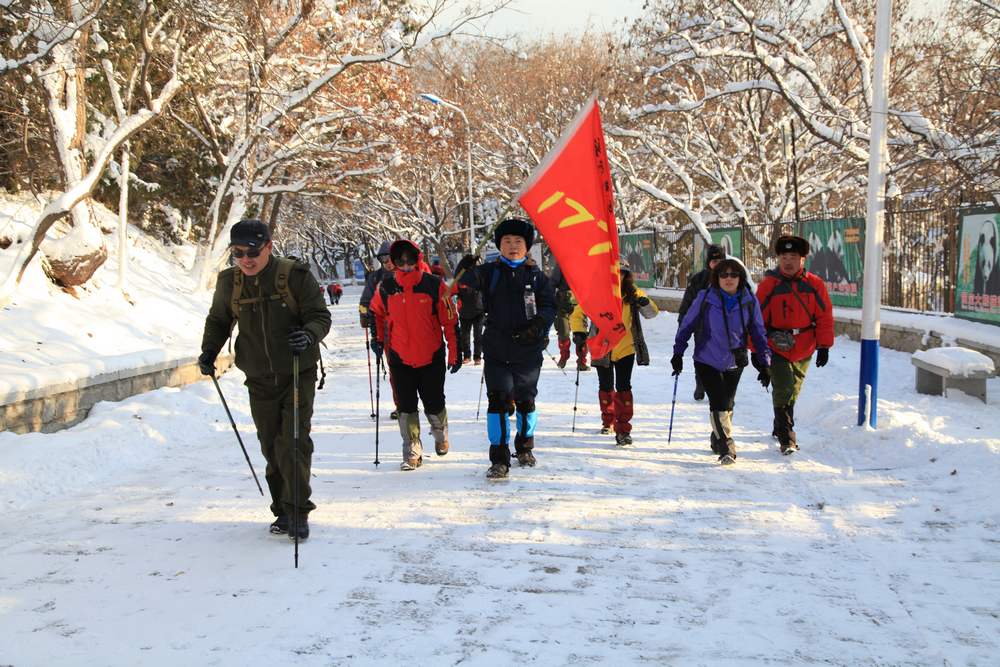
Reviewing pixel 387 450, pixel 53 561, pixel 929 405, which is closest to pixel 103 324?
pixel 387 450

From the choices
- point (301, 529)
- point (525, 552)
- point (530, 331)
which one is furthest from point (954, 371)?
point (301, 529)

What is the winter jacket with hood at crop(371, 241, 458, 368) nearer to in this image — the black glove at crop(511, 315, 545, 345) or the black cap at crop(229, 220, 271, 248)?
the black glove at crop(511, 315, 545, 345)

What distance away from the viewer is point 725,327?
646cm

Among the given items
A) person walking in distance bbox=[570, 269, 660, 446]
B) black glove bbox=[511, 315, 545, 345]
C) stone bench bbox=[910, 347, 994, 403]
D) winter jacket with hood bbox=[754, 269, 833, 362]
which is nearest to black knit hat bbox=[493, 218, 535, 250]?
black glove bbox=[511, 315, 545, 345]

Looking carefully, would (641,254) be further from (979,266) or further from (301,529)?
(301,529)

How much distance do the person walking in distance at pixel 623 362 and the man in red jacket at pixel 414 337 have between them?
1.45 m

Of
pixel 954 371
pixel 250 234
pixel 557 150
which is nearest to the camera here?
pixel 250 234

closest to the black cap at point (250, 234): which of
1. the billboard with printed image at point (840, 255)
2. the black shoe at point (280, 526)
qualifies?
the black shoe at point (280, 526)

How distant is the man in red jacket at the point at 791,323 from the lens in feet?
22.1

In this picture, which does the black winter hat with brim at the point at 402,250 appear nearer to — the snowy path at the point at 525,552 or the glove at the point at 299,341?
the snowy path at the point at 525,552

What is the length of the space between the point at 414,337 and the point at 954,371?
5.29 meters

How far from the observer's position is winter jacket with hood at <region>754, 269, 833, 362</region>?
6.77 metres

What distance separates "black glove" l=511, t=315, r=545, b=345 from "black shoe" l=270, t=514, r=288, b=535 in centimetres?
218

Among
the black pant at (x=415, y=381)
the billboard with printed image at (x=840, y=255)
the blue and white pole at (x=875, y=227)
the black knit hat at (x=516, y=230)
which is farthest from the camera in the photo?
the billboard with printed image at (x=840, y=255)
